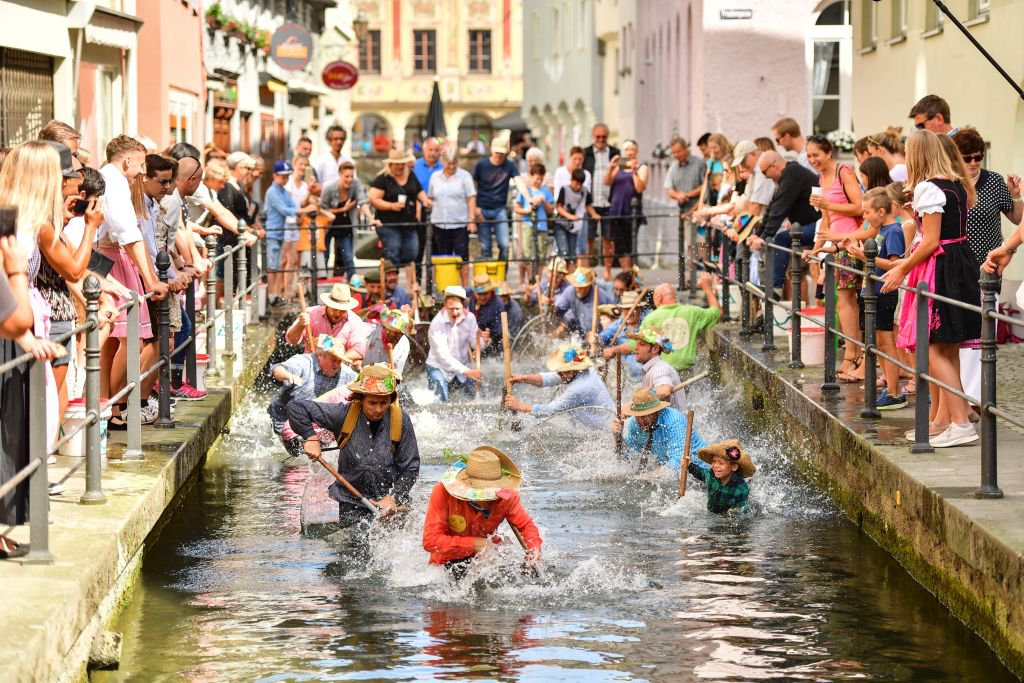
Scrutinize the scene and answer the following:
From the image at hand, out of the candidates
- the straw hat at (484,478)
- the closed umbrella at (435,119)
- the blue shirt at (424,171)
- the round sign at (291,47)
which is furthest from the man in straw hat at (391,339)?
the closed umbrella at (435,119)

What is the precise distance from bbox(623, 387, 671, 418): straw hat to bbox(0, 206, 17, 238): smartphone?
5.49 metres

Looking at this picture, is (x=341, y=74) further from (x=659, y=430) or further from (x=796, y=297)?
(x=659, y=430)

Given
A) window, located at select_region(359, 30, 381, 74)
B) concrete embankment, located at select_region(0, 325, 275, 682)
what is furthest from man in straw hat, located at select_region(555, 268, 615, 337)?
window, located at select_region(359, 30, 381, 74)

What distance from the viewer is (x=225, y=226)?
18062 millimetres

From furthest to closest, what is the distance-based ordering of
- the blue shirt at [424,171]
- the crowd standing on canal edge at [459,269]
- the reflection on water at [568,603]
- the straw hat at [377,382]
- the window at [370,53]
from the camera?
1. the window at [370,53]
2. the blue shirt at [424,171]
3. the straw hat at [377,382]
4. the crowd standing on canal edge at [459,269]
5. the reflection on water at [568,603]

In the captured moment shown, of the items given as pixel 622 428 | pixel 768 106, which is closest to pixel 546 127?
pixel 768 106

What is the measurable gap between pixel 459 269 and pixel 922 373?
1269cm

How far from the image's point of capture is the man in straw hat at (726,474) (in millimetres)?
11625

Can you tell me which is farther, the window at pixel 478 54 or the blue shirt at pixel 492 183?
the window at pixel 478 54

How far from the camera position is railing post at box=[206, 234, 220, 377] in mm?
15055

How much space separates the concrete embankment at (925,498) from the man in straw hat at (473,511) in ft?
6.26

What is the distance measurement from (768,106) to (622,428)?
18252mm

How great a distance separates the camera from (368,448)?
10953 millimetres

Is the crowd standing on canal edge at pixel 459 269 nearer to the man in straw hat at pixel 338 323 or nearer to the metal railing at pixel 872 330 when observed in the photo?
the man in straw hat at pixel 338 323
